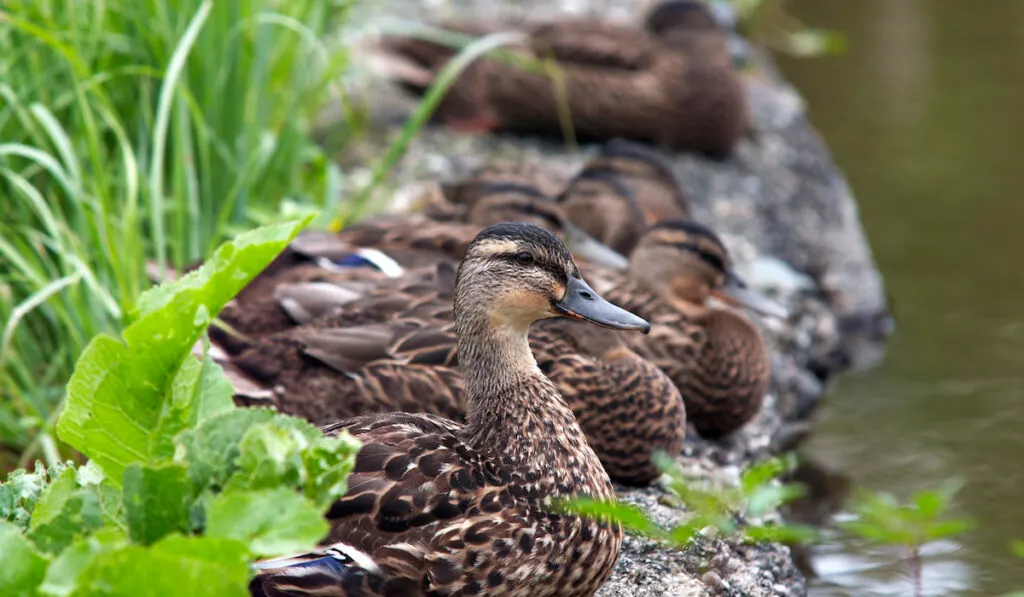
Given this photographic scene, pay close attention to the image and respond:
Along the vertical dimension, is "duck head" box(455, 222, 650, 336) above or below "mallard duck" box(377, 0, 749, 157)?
below

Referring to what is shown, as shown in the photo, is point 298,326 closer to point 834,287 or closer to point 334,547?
point 334,547

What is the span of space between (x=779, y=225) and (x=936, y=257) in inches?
40.5

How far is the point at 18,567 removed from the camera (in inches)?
81.4

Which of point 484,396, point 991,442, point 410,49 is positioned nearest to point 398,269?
point 484,396

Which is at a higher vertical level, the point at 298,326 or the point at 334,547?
the point at 298,326

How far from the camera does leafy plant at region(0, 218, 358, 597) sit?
1952 mm

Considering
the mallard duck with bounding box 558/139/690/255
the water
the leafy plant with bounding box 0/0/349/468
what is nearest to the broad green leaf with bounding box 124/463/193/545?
the leafy plant with bounding box 0/0/349/468

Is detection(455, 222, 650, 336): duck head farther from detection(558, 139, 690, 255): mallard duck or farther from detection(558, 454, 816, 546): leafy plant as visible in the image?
detection(558, 139, 690, 255): mallard duck

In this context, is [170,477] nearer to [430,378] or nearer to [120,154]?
[430,378]

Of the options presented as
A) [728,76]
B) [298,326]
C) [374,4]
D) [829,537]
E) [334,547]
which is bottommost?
[829,537]

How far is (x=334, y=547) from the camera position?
253 cm

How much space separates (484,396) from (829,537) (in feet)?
5.42

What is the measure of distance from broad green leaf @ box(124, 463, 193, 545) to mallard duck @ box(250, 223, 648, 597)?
0.43 m

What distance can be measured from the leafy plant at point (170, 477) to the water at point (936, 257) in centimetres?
216
